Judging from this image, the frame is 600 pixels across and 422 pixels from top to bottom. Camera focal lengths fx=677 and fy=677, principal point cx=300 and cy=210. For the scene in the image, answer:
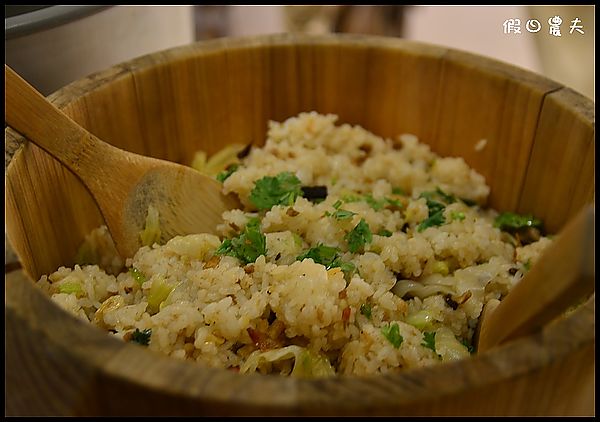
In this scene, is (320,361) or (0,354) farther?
(320,361)

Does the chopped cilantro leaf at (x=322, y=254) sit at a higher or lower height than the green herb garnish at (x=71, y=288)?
higher

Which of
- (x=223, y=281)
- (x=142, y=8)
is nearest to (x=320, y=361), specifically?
(x=223, y=281)

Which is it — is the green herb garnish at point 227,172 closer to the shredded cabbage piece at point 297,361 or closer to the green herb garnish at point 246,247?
the green herb garnish at point 246,247

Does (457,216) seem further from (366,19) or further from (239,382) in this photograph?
(366,19)

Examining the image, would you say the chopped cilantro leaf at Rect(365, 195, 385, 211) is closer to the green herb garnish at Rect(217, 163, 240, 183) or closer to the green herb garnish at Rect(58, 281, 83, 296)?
the green herb garnish at Rect(217, 163, 240, 183)

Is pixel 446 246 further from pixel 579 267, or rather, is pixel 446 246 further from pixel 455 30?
pixel 455 30

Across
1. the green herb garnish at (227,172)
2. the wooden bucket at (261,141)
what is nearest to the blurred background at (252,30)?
the wooden bucket at (261,141)

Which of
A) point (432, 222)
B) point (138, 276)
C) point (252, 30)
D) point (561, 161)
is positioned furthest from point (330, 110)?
point (252, 30)
